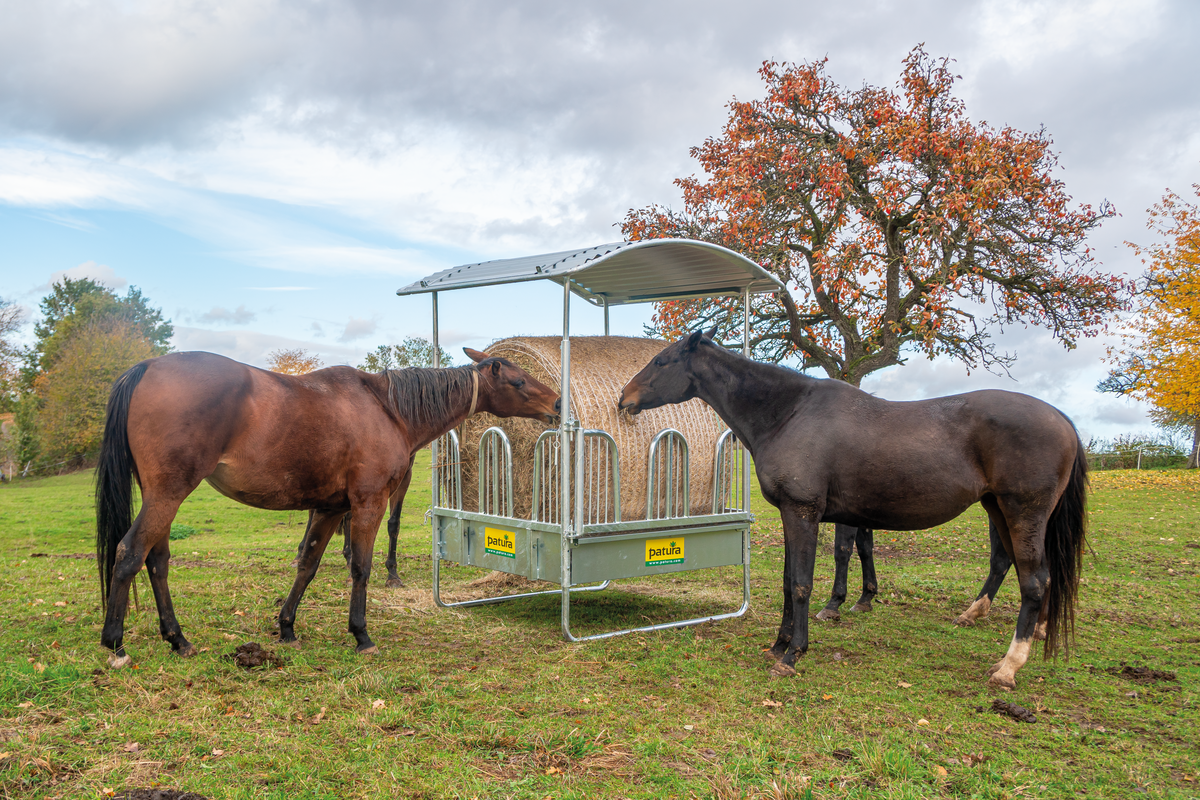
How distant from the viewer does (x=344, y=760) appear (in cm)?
337

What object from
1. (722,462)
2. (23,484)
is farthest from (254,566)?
(23,484)

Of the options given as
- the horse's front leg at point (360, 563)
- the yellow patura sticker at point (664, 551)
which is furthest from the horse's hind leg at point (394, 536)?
the yellow patura sticker at point (664, 551)

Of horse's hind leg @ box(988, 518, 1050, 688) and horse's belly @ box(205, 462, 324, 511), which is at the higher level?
horse's belly @ box(205, 462, 324, 511)

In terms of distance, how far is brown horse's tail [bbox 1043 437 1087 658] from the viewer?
16.5 feet

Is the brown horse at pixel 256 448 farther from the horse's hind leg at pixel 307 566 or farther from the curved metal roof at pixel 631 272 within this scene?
the curved metal roof at pixel 631 272

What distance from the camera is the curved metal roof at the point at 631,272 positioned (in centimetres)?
562

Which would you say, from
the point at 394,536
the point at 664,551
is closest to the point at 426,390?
the point at 664,551

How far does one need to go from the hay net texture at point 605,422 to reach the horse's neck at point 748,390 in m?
0.79

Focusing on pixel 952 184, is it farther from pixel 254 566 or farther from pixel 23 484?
pixel 23 484

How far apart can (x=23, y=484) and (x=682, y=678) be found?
31.2 metres

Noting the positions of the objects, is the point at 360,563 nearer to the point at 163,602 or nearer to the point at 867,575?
the point at 163,602

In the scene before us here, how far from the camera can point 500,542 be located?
6234 mm

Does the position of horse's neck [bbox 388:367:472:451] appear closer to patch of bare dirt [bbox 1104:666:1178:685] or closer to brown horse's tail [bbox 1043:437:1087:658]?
brown horse's tail [bbox 1043:437:1087:658]

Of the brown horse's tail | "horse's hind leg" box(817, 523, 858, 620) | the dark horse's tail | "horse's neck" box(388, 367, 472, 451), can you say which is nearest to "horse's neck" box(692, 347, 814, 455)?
"horse's hind leg" box(817, 523, 858, 620)
